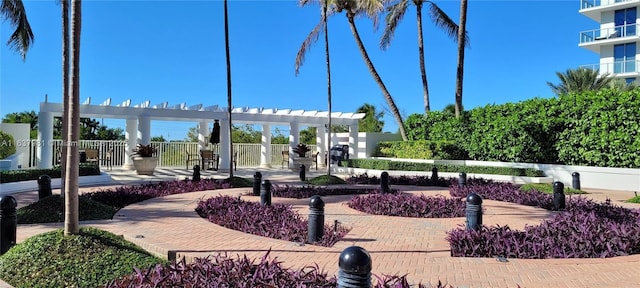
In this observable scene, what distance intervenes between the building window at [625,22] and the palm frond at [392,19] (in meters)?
20.7

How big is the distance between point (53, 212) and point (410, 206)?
6.99 m

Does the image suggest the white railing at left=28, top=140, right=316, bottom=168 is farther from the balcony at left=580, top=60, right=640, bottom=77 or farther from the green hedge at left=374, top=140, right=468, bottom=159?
the balcony at left=580, top=60, right=640, bottom=77

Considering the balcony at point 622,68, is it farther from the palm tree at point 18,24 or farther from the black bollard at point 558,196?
the palm tree at point 18,24

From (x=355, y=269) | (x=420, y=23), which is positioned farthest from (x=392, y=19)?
(x=355, y=269)

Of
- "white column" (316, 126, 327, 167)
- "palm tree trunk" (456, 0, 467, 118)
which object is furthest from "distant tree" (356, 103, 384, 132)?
"palm tree trunk" (456, 0, 467, 118)

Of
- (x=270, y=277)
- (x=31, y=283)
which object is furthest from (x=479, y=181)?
(x=31, y=283)

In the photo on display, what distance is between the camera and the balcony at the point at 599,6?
34.5 metres

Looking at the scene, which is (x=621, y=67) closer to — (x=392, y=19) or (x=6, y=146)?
(x=392, y=19)

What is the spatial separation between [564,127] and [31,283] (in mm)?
18113

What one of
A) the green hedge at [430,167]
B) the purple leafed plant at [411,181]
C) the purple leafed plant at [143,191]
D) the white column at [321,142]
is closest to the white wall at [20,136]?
the purple leafed plant at [143,191]

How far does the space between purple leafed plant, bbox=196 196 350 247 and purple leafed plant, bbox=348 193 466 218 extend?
6.62ft

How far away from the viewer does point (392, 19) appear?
26344mm

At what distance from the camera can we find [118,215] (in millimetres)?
8766

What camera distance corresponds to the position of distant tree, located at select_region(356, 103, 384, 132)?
4091 cm
